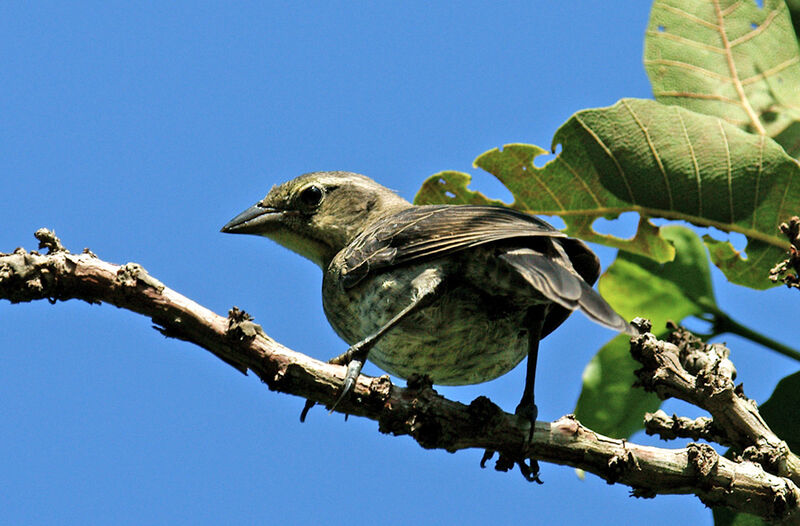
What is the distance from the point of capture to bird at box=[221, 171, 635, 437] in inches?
155

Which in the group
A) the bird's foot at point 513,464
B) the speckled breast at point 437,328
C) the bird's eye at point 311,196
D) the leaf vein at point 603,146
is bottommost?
the bird's foot at point 513,464

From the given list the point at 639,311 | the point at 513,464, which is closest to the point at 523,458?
the point at 513,464

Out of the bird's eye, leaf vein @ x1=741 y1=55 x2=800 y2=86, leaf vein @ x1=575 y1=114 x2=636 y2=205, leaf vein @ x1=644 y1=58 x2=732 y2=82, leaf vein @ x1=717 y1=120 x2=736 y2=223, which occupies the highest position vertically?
the bird's eye

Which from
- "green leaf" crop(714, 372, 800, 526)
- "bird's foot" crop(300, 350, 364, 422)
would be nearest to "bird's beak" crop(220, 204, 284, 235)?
"bird's foot" crop(300, 350, 364, 422)

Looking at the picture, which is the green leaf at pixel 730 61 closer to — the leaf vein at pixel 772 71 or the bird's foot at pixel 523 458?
the leaf vein at pixel 772 71

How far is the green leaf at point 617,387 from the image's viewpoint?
175 inches

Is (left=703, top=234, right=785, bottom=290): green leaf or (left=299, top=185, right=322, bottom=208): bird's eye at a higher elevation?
(left=299, top=185, right=322, bottom=208): bird's eye

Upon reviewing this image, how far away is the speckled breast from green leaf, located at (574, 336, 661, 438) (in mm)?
375

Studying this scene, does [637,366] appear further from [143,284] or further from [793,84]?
[143,284]

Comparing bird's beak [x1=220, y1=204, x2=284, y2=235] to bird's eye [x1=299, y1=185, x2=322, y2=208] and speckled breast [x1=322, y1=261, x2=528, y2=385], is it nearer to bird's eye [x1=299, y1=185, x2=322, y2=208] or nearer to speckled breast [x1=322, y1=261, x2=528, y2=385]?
bird's eye [x1=299, y1=185, x2=322, y2=208]

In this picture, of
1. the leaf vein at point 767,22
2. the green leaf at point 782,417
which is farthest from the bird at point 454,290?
the leaf vein at point 767,22

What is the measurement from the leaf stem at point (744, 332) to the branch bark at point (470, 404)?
436 millimetres

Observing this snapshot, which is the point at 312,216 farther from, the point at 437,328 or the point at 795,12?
the point at 795,12

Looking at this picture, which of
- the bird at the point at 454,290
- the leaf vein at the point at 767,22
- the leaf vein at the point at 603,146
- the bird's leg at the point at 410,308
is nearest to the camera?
the bird's leg at the point at 410,308
